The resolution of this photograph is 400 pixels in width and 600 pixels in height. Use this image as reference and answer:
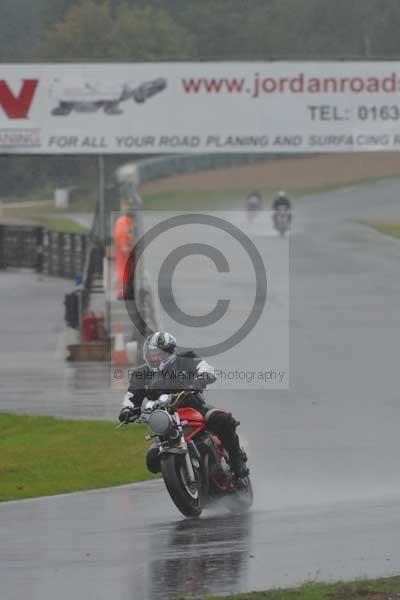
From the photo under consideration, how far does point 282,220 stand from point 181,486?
111 ft

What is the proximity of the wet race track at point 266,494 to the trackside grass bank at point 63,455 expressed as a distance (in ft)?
2.06

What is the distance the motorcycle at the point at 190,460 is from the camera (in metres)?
11.4

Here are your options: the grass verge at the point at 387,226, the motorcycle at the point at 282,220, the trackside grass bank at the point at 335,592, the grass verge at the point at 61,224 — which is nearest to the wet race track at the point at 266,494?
the trackside grass bank at the point at 335,592

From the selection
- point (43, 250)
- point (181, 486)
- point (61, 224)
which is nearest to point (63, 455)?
point (181, 486)

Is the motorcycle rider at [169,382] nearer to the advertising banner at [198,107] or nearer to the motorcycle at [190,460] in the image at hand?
the motorcycle at [190,460]

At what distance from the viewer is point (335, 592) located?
332 inches

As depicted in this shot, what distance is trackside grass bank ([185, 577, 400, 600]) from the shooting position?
8.34 m

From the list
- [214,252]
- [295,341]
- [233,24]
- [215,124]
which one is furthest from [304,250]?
[233,24]

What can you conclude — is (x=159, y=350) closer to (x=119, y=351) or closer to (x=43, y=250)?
(x=119, y=351)

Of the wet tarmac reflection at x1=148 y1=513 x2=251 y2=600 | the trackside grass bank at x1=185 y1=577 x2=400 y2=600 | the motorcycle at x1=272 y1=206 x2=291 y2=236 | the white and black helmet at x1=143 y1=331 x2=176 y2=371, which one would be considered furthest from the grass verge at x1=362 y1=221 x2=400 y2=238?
the trackside grass bank at x1=185 y1=577 x2=400 y2=600

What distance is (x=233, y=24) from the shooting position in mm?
70312

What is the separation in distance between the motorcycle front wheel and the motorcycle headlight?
217 mm

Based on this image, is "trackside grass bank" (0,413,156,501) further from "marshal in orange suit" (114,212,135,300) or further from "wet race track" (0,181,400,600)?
"marshal in orange suit" (114,212,135,300)

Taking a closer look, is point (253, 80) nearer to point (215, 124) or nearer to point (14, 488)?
point (215, 124)
